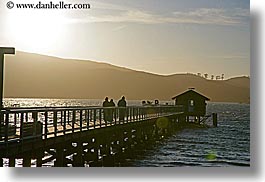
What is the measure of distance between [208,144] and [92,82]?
2.93ft

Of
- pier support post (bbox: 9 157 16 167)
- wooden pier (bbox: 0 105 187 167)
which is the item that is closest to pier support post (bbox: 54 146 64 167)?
wooden pier (bbox: 0 105 187 167)

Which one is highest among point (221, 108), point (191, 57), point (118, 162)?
point (191, 57)

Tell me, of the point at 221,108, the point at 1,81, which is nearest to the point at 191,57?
the point at 221,108

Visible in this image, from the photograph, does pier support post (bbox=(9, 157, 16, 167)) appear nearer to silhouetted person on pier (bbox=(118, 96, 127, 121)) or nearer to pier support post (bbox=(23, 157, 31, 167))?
pier support post (bbox=(23, 157, 31, 167))

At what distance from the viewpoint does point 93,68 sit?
5.14m

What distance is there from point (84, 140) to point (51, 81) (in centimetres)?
61

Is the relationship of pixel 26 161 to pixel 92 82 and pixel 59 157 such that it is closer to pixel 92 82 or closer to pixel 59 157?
pixel 59 157

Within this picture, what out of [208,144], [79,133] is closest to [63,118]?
[79,133]

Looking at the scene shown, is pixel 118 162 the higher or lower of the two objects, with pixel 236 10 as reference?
lower

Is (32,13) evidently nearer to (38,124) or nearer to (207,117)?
(38,124)

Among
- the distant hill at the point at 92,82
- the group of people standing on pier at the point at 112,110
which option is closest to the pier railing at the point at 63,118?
the group of people standing on pier at the point at 112,110

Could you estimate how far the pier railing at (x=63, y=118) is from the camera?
5.06 meters

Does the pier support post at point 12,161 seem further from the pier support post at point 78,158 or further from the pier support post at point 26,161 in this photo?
the pier support post at point 78,158

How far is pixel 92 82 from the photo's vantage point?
204 inches
